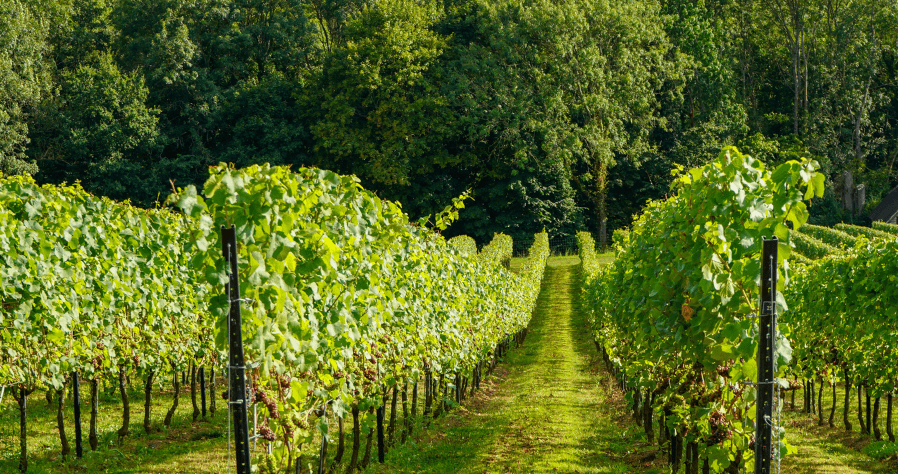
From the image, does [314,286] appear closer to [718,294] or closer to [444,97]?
[718,294]

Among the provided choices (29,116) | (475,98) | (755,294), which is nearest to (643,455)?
(755,294)

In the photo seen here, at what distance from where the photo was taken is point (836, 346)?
8.67 meters

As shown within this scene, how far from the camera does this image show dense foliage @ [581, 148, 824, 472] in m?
4.17

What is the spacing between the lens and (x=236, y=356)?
3.62 meters

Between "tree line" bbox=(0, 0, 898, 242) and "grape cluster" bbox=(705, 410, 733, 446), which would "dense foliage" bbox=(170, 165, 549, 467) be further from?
"tree line" bbox=(0, 0, 898, 242)

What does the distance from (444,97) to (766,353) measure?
3130cm

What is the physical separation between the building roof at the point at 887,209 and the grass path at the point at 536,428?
24656 millimetres

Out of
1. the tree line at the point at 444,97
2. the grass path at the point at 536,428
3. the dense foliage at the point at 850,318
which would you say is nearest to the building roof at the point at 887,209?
the tree line at the point at 444,97

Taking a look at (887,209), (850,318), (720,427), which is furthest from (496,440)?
(887,209)

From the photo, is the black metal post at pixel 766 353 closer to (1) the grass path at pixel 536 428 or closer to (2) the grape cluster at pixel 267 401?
(2) the grape cluster at pixel 267 401

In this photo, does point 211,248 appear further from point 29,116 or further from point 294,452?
point 29,116

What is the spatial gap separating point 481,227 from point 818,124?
1810cm

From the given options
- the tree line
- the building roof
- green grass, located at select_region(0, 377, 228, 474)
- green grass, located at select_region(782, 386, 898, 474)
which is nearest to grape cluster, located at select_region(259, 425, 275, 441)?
green grass, located at select_region(0, 377, 228, 474)

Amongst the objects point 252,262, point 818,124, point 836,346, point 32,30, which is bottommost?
point 836,346
